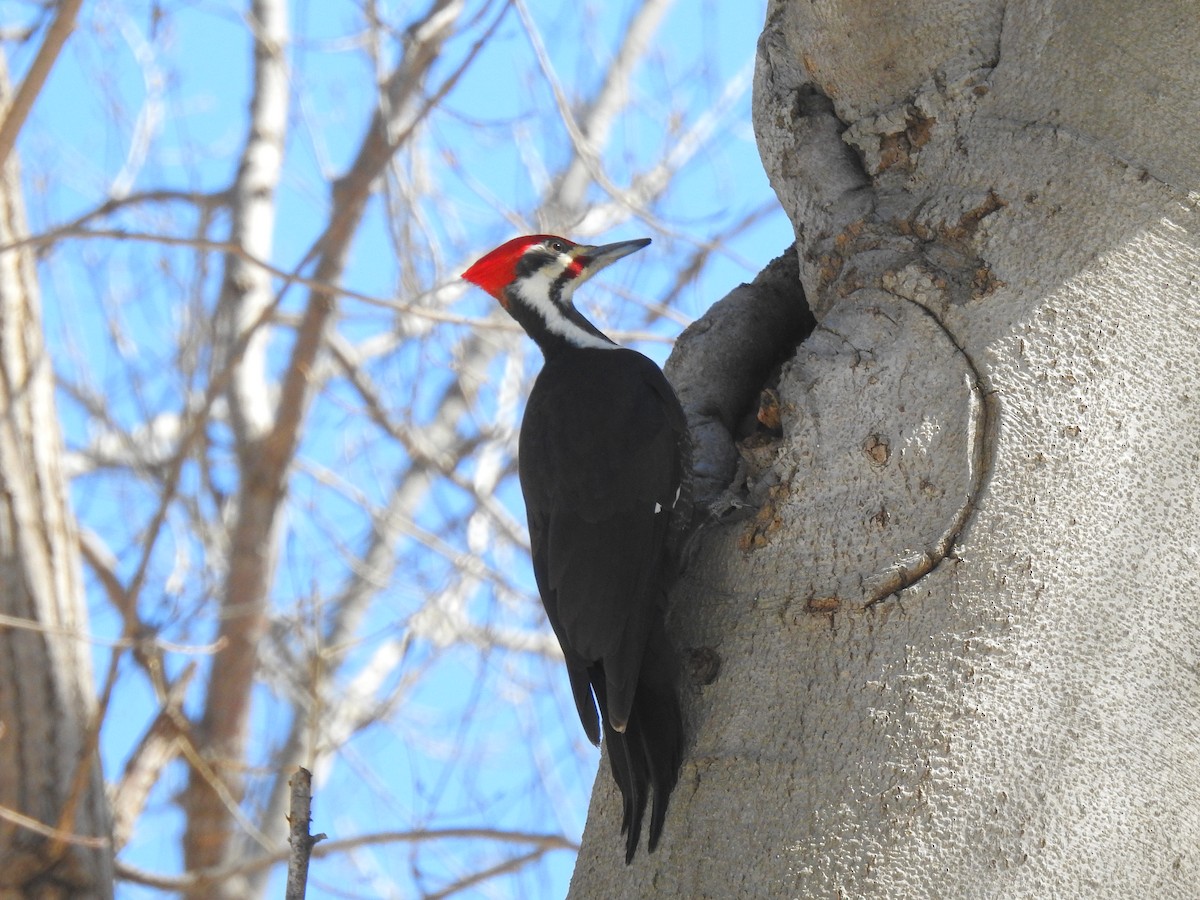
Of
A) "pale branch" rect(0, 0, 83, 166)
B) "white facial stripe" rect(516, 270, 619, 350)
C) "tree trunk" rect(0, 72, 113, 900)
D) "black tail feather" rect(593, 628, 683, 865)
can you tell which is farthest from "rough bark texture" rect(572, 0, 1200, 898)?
"tree trunk" rect(0, 72, 113, 900)

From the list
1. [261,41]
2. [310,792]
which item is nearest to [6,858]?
[310,792]

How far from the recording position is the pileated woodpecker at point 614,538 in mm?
1973

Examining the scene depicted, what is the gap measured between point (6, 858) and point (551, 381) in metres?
1.57

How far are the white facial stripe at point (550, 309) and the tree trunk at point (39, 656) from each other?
1215 millimetres

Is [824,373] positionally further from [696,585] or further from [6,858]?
[6,858]

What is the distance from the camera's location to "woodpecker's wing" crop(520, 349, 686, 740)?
221 cm

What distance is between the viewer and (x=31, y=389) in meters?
3.26

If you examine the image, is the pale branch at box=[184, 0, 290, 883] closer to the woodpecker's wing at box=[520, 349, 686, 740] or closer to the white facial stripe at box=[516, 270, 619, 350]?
the white facial stripe at box=[516, 270, 619, 350]

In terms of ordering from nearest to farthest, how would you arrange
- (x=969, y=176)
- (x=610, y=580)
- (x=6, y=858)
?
(x=969, y=176), (x=610, y=580), (x=6, y=858)

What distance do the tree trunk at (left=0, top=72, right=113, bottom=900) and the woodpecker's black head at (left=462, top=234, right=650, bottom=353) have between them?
3.64 feet

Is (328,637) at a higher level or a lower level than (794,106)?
higher

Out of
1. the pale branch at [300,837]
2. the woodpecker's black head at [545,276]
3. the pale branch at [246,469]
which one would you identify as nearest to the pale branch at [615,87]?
the pale branch at [246,469]

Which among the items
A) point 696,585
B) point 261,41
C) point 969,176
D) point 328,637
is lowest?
point 696,585

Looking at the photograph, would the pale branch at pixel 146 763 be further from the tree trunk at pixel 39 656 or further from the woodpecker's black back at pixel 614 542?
the woodpecker's black back at pixel 614 542
